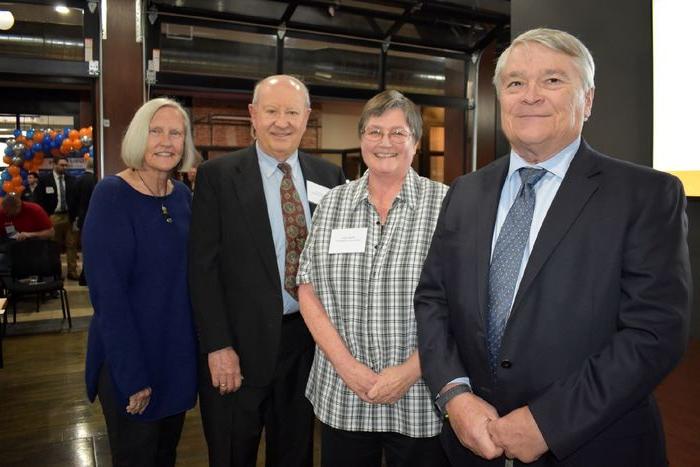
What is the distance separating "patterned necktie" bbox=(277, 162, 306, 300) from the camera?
6.46ft

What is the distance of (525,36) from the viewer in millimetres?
1312

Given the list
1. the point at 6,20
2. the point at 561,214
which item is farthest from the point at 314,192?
the point at 6,20

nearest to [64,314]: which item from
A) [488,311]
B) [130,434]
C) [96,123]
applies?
[96,123]

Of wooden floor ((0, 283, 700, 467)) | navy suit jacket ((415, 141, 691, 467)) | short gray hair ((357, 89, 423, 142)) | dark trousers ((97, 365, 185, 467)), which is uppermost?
short gray hair ((357, 89, 423, 142))

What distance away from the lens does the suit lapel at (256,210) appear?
6.34ft

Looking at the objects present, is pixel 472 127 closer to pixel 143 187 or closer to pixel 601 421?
pixel 143 187

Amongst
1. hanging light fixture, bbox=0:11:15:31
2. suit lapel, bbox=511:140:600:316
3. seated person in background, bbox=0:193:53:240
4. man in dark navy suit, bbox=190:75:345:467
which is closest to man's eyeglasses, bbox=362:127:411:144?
man in dark navy suit, bbox=190:75:345:467

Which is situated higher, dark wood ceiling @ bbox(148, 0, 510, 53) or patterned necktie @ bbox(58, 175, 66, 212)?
dark wood ceiling @ bbox(148, 0, 510, 53)

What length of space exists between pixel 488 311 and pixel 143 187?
1308 millimetres

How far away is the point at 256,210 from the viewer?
1.96m

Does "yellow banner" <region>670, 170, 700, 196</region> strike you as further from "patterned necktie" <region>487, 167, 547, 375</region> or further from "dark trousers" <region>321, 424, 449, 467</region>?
"dark trousers" <region>321, 424, 449, 467</region>

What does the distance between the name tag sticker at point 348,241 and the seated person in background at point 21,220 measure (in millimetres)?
5605

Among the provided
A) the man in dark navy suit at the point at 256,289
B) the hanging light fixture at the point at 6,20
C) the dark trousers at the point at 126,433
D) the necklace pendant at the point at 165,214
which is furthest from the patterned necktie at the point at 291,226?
the hanging light fixture at the point at 6,20

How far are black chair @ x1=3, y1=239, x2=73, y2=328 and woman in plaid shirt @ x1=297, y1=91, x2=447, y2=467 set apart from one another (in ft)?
15.7
